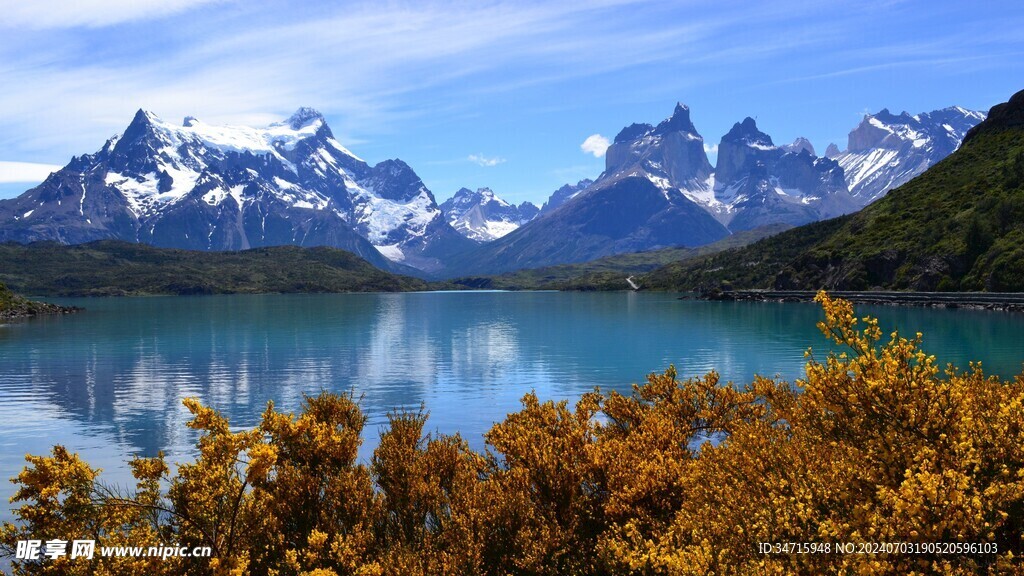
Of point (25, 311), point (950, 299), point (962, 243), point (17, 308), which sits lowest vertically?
point (25, 311)

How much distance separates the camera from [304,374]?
77.2m

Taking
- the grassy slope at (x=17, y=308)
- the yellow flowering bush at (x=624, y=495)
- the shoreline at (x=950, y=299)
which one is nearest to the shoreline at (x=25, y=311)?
the grassy slope at (x=17, y=308)

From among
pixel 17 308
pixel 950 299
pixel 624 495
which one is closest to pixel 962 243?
pixel 950 299

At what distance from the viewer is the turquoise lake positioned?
169ft

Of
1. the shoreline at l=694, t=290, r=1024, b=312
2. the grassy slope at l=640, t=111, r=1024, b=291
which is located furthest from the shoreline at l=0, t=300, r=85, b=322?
the grassy slope at l=640, t=111, r=1024, b=291

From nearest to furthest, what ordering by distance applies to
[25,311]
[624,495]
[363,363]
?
[624,495] → [363,363] → [25,311]

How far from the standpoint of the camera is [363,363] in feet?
290

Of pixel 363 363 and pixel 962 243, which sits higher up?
pixel 962 243

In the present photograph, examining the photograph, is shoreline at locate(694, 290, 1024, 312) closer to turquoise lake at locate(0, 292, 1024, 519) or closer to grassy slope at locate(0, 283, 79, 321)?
turquoise lake at locate(0, 292, 1024, 519)

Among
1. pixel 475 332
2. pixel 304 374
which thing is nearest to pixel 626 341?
pixel 475 332

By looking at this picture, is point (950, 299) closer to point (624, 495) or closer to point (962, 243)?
point (962, 243)

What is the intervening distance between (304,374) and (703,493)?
7015 centimetres

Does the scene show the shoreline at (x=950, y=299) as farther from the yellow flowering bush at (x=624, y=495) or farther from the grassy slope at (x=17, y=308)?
the grassy slope at (x=17, y=308)

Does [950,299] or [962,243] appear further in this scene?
[962,243]
